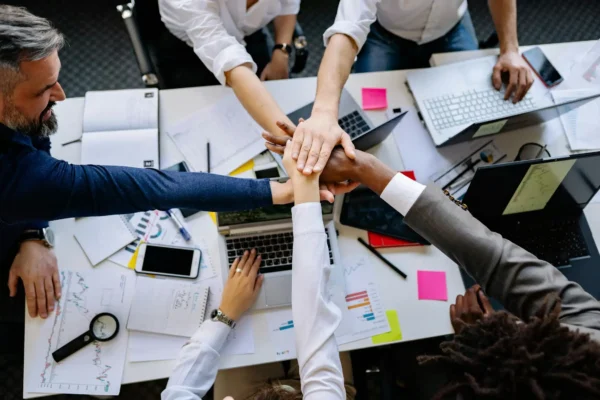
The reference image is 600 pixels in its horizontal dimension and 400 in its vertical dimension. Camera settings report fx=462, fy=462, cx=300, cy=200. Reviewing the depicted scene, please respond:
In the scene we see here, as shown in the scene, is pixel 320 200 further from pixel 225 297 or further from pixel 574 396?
pixel 574 396

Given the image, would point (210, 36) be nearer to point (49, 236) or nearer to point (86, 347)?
point (49, 236)

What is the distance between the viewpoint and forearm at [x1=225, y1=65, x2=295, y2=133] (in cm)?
153

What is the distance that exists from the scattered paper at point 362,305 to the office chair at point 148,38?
0.97 meters

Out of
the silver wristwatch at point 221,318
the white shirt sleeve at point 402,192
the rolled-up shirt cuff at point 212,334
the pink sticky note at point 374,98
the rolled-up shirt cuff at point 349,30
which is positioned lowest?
the rolled-up shirt cuff at point 212,334

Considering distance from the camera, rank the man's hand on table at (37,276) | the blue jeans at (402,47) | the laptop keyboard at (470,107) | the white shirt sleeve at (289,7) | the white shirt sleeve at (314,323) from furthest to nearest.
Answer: the blue jeans at (402,47), the white shirt sleeve at (289,7), the laptop keyboard at (470,107), the man's hand on table at (37,276), the white shirt sleeve at (314,323)

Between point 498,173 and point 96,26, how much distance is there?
7.98 feet

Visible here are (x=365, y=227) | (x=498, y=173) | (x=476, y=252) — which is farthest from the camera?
(x=365, y=227)

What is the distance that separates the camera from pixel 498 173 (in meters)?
1.26

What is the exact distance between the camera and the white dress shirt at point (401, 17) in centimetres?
160

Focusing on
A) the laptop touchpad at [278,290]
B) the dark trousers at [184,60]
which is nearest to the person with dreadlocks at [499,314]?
the laptop touchpad at [278,290]

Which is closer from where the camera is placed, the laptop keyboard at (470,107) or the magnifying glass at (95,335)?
the magnifying glass at (95,335)

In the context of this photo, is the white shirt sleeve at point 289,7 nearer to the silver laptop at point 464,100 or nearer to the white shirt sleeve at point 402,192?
the silver laptop at point 464,100

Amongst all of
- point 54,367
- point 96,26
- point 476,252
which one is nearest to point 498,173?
point 476,252

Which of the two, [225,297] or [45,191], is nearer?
[45,191]
